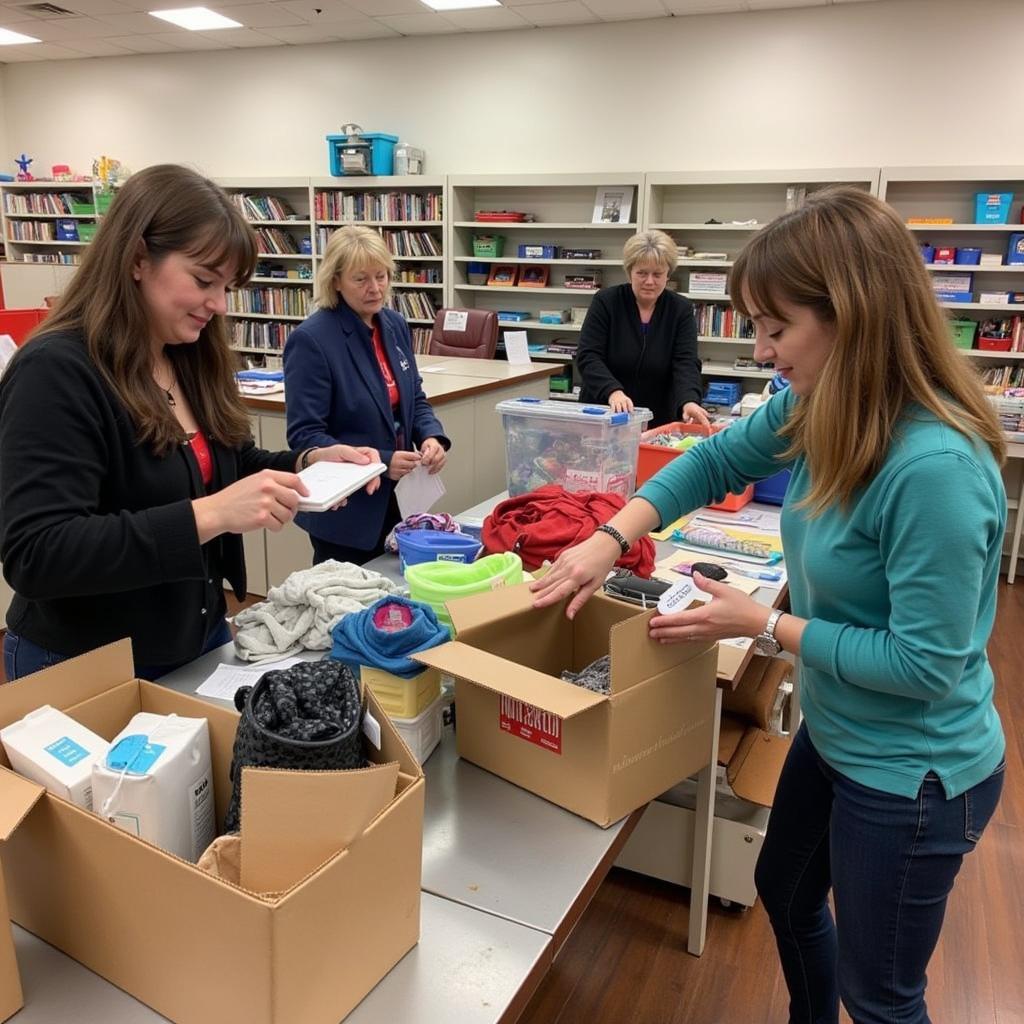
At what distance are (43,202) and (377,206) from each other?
3643 mm

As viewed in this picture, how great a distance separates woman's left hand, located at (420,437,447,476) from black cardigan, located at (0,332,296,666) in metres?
1.22

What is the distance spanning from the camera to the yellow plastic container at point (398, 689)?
4.10ft

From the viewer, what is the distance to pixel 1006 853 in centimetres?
234

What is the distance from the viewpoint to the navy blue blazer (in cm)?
245

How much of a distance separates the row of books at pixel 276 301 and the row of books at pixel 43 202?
1840mm

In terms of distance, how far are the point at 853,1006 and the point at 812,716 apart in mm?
397

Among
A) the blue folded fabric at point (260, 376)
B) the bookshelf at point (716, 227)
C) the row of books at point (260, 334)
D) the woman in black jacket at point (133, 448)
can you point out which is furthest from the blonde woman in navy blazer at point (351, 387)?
the row of books at point (260, 334)

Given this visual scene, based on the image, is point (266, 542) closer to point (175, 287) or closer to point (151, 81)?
point (175, 287)

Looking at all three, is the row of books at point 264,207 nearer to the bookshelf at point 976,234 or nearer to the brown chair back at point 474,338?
the brown chair back at point 474,338

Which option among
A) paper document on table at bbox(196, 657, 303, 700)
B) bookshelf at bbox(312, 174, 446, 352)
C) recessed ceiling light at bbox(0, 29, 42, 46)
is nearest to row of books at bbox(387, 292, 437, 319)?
bookshelf at bbox(312, 174, 446, 352)

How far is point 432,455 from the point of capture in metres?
2.53

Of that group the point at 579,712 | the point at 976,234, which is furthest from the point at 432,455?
the point at 976,234

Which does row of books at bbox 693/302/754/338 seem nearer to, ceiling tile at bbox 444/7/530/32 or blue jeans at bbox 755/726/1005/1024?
ceiling tile at bbox 444/7/530/32

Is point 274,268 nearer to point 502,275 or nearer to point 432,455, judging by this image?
point 502,275
